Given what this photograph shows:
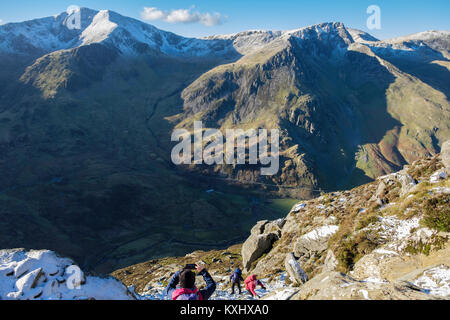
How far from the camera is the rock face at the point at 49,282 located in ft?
42.4

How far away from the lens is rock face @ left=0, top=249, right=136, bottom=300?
12.9 metres

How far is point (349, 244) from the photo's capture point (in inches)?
893

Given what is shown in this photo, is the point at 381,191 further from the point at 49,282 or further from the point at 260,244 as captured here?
the point at 49,282

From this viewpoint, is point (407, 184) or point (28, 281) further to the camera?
point (407, 184)

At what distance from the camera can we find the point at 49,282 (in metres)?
13.5

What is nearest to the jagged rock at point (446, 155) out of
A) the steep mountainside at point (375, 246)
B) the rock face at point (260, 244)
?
the steep mountainside at point (375, 246)

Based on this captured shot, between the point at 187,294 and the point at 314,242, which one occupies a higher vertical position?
the point at 187,294

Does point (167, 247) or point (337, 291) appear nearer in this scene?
point (337, 291)

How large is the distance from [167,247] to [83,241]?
5150 centimetres

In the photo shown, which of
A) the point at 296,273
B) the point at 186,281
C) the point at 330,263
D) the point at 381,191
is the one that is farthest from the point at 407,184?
the point at 186,281

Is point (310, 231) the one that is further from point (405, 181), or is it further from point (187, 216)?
point (187, 216)

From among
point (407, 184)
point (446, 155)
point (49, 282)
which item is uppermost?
point (446, 155)
